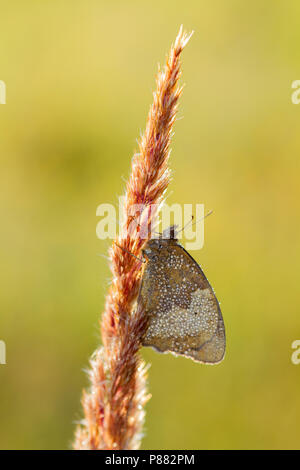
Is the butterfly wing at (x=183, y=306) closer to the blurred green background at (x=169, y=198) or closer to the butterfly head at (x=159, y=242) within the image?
the butterfly head at (x=159, y=242)

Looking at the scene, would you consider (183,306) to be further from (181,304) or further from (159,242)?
(159,242)

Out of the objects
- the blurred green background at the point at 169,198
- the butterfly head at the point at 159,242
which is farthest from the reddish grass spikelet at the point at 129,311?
the blurred green background at the point at 169,198

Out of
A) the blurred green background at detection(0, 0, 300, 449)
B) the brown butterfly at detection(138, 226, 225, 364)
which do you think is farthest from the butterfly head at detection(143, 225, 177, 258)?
the blurred green background at detection(0, 0, 300, 449)

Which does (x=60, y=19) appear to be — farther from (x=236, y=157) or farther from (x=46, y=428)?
(x=46, y=428)

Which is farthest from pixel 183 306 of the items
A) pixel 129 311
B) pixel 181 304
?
pixel 129 311

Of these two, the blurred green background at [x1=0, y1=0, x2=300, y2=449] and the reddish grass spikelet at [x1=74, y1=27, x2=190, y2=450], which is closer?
the reddish grass spikelet at [x1=74, y1=27, x2=190, y2=450]

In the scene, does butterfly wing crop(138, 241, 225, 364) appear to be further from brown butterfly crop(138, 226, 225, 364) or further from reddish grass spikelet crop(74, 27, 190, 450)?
reddish grass spikelet crop(74, 27, 190, 450)
